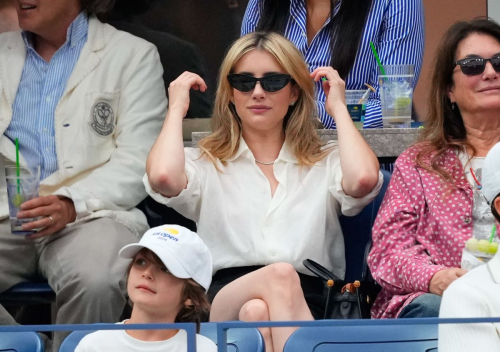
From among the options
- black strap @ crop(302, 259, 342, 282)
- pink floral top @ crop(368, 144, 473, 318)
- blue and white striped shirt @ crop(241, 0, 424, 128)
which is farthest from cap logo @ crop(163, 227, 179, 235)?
blue and white striped shirt @ crop(241, 0, 424, 128)

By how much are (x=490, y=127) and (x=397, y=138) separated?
415 millimetres

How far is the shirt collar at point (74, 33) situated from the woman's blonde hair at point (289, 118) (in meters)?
0.92

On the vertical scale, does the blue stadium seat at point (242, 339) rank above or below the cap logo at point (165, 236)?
below

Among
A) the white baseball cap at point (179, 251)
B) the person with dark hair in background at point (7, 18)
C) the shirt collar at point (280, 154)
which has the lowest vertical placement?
the white baseball cap at point (179, 251)

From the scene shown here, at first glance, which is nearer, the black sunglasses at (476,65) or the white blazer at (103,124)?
the black sunglasses at (476,65)

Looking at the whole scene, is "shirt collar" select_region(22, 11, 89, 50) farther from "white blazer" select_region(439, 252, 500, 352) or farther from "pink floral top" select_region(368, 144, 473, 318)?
"white blazer" select_region(439, 252, 500, 352)

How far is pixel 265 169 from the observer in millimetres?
4234

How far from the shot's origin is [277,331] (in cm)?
329

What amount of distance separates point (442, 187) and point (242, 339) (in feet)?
4.04

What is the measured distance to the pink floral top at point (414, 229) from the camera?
144 inches

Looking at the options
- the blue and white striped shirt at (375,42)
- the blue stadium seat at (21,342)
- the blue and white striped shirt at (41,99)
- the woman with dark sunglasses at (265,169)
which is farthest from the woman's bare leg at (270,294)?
the blue and white striped shirt at (41,99)

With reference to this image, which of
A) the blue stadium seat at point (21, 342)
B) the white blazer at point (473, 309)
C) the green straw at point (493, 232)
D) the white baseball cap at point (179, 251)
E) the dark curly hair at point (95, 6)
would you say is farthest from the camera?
the dark curly hair at point (95, 6)

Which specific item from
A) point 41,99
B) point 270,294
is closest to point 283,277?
point 270,294

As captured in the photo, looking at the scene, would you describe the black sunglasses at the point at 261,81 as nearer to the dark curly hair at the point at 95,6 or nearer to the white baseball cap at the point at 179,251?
the white baseball cap at the point at 179,251
